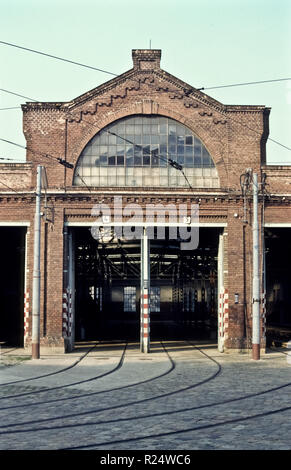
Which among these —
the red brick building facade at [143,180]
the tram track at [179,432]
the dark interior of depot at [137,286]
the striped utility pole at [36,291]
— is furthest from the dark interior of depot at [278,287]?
the tram track at [179,432]

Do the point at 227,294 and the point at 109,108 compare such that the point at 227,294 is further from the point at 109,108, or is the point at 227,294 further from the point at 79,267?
the point at 79,267

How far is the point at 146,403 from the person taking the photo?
12.4m

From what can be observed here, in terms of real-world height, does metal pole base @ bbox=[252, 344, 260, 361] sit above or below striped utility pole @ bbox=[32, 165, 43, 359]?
below

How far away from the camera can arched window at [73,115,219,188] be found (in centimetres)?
2520

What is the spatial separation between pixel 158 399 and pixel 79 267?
1038 inches

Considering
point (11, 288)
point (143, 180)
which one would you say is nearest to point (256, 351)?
point (143, 180)

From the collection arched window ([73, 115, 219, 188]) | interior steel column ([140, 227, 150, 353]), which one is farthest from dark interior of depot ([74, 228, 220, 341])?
arched window ([73, 115, 219, 188])

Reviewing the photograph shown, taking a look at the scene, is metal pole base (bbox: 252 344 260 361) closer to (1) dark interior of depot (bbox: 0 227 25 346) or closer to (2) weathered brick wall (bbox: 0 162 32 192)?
(2) weathered brick wall (bbox: 0 162 32 192)

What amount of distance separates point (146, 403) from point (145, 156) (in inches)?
579

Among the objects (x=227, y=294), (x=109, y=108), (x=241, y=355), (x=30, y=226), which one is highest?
(x=109, y=108)

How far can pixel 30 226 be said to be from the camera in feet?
80.7

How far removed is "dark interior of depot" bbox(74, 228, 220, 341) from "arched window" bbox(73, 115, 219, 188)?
311cm

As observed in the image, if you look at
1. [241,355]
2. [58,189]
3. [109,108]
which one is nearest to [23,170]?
[58,189]

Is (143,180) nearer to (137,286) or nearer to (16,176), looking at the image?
(16,176)
